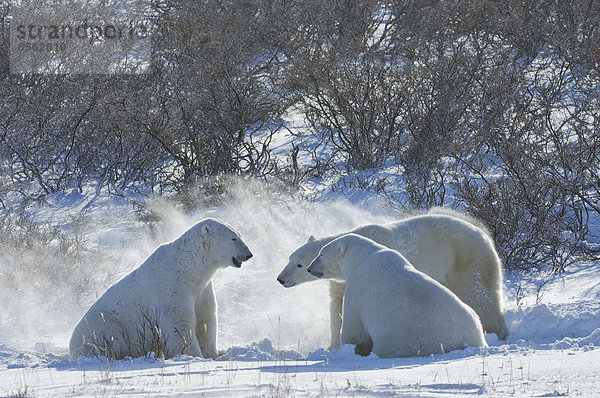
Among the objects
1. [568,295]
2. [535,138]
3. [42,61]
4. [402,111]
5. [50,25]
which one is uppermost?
[50,25]

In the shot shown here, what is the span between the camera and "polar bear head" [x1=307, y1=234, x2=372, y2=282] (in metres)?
4.91

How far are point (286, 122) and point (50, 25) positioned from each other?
7.18 m

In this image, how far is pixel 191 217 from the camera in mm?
9352

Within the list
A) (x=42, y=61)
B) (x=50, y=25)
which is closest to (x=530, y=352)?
(x=42, y=61)

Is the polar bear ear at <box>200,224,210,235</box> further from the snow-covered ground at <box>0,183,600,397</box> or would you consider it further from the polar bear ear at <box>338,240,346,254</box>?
the polar bear ear at <box>338,240,346,254</box>

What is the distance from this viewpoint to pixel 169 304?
5.11m

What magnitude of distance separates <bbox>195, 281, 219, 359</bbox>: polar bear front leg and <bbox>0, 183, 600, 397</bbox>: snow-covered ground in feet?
0.82

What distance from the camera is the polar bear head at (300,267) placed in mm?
5586

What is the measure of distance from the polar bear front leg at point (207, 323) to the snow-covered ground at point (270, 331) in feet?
0.82

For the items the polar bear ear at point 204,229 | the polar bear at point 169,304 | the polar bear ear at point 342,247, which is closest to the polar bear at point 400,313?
the polar bear ear at point 342,247

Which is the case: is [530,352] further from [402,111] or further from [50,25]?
[50,25]

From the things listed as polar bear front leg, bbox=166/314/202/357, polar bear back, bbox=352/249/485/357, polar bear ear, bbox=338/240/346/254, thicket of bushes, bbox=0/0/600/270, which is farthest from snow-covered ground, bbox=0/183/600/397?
thicket of bushes, bbox=0/0/600/270

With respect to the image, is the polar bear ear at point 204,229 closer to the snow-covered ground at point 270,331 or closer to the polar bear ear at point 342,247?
the snow-covered ground at point 270,331

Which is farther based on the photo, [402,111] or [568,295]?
[402,111]
